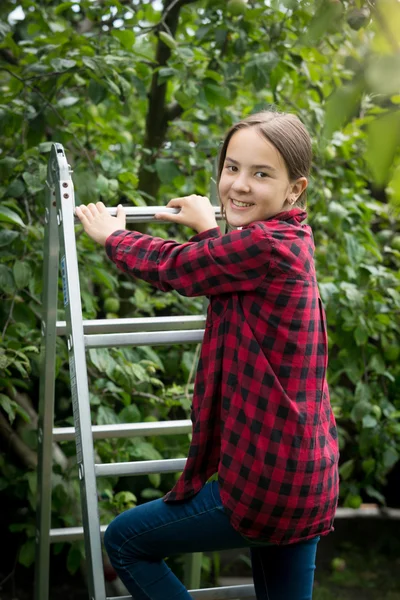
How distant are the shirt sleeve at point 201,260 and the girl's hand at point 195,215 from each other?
0.06 metres

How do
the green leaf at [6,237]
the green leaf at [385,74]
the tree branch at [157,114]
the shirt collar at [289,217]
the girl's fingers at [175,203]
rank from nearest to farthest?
the green leaf at [385,74] → the shirt collar at [289,217] → the girl's fingers at [175,203] → the green leaf at [6,237] → the tree branch at [157,114]

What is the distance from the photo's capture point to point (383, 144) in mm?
809

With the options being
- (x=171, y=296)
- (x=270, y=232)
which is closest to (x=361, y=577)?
(x=171, y=296)

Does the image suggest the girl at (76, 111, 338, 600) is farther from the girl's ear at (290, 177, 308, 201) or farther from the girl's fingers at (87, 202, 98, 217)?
the girl's fingers at (87, 202, 98, 217)

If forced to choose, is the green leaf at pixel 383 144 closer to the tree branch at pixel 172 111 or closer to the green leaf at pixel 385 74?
the green leaf at pixel 385 74

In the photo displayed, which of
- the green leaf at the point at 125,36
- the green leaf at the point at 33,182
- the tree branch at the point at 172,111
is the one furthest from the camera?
the tree branch at the point at 172,111

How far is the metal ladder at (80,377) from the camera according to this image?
1813mm

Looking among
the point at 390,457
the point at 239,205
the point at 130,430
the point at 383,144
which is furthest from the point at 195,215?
the point at 390,457

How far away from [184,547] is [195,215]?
27.3 inches

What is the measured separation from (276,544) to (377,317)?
1757 millimetres

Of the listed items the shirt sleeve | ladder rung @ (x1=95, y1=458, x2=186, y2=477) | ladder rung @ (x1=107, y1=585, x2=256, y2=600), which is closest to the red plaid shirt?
the shirt sleeve

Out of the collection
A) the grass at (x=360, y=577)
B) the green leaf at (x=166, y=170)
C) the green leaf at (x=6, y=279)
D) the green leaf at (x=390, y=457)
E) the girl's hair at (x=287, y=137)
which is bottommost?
the grass at (x=360, y=577)

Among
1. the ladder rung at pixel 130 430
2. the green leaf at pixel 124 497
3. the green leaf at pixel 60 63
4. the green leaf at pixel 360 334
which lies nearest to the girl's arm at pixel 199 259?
the ladder rung at pixel 130 430

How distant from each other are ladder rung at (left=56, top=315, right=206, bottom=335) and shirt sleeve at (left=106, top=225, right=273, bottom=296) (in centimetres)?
39
